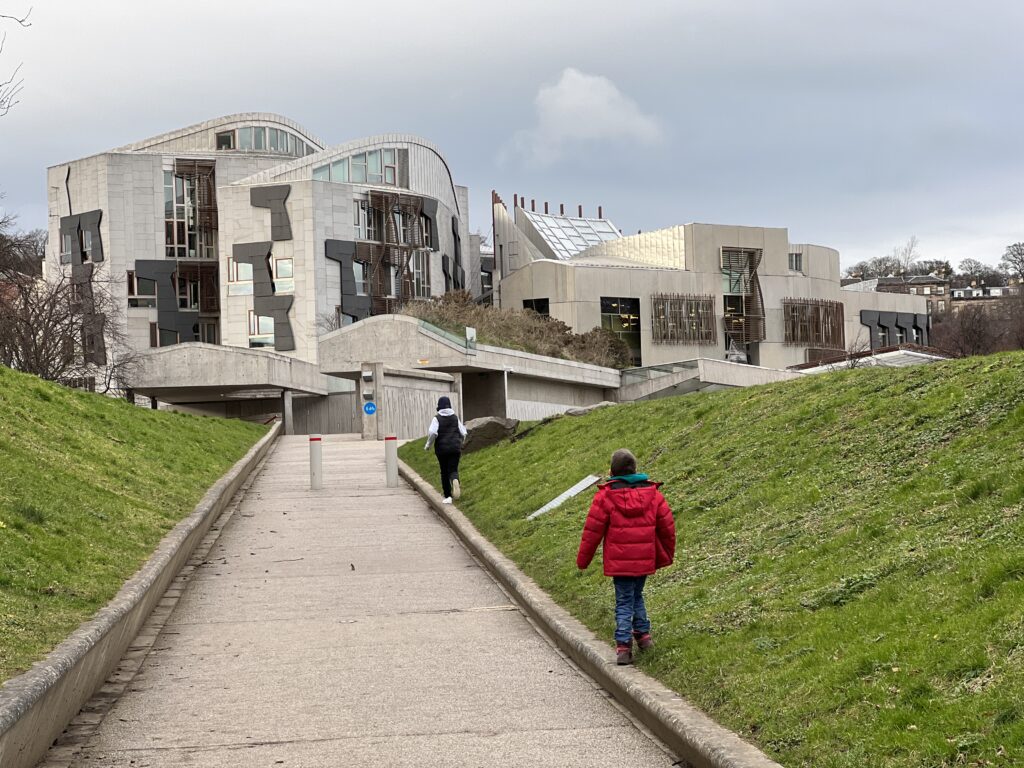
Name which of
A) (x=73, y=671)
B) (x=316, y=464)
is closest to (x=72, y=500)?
(x=73, y=671)

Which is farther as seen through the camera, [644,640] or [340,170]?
[340,170]

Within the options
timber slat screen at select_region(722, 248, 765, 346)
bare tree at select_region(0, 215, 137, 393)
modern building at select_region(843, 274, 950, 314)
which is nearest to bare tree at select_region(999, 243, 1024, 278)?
modern building at select_region(843, 274, 950, 314)

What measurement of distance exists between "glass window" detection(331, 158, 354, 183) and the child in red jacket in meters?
73.1

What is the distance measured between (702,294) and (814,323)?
1061 centimetres

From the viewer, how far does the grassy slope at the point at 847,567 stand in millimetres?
5852

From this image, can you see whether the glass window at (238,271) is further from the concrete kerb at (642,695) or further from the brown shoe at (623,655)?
the brown shoe at (623,655)

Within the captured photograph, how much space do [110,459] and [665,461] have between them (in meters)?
8.16

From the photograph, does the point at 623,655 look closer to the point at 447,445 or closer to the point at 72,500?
the point at 72,500

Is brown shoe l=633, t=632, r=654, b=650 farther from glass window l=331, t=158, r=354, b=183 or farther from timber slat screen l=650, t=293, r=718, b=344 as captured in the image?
timber slat screen l=650, t=293, r=718, b=344

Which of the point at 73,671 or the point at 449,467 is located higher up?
the point at 449,467

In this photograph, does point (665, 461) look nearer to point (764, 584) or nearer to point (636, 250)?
point (764, 584)

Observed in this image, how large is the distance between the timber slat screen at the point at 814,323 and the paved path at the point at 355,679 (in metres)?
79.3

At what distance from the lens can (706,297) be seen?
290ft

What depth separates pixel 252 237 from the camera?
254 ft
